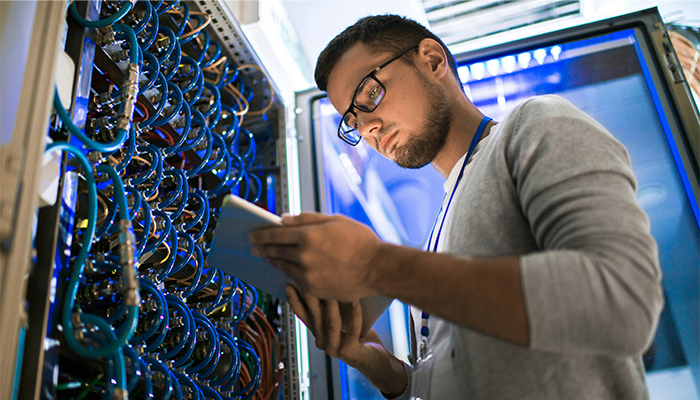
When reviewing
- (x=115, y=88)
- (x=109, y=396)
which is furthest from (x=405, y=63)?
(x=109, y=396)

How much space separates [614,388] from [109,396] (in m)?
0.78

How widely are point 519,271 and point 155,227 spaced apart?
0.83m

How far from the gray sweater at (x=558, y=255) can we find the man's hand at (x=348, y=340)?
169 millimetres

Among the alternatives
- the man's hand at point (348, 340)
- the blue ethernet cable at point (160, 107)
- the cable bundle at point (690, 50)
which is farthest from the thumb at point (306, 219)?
the cable bundle at point (690, 50)

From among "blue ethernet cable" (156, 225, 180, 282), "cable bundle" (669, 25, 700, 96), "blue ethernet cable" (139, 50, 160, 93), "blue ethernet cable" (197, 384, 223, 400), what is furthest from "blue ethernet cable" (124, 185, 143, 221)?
"cable bundle" (669, 25, 700, 96)

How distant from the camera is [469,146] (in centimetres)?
112

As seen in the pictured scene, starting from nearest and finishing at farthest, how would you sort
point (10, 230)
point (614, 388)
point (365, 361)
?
point (10, 230), point (614, 388), point (365, 361)

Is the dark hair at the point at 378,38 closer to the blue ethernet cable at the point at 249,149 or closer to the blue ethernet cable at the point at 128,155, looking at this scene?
the blue ethernet cable at the point at 249,149

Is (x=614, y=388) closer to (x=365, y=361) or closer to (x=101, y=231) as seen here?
(x=365, y=361)

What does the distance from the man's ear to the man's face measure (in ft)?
0.11

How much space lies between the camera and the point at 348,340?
91 centimetres

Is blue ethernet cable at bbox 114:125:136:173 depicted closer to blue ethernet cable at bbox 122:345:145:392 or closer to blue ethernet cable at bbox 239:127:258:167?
blue ethernet cable at bbox 122:345:145:392

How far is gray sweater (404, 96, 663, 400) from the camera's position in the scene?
547 millimetres

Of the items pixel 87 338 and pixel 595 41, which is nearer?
pixel 87 338
